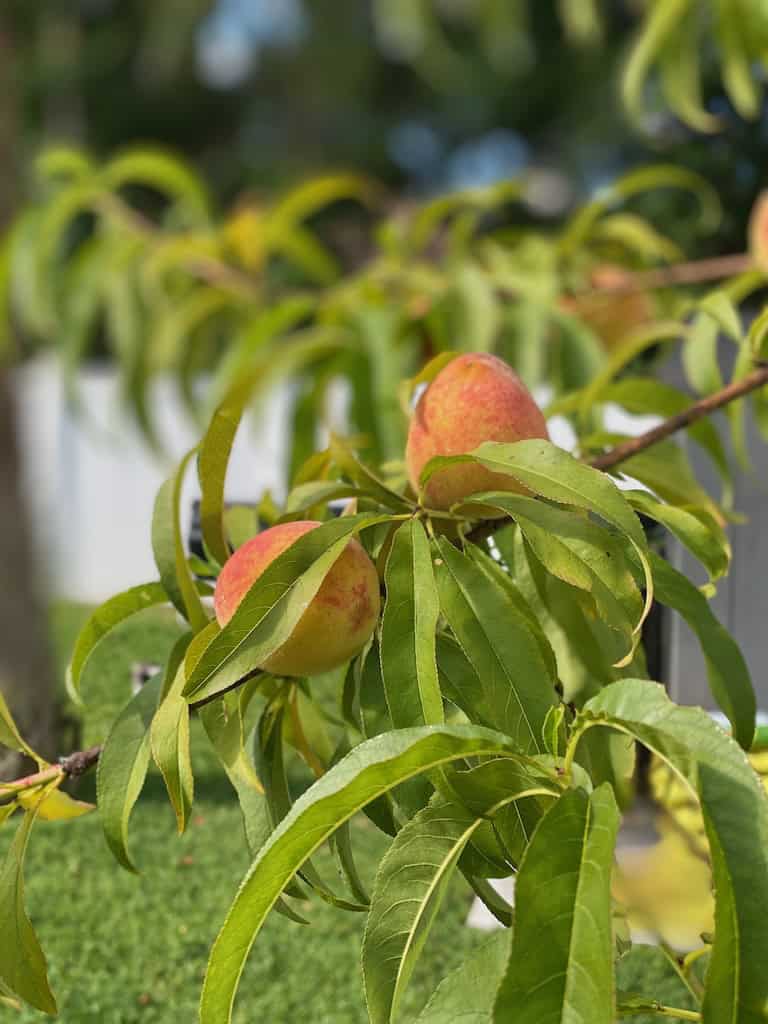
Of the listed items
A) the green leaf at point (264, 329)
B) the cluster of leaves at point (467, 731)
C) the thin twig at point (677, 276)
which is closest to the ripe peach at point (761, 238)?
the thin twig at point (677, 276)

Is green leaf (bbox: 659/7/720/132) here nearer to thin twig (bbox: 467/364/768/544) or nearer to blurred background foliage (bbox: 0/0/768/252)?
thin twig (bbox: 467/364/768/544)

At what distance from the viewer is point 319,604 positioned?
Answer: 390 mm

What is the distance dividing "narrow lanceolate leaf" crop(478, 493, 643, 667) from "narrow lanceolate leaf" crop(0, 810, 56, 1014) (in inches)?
7.0

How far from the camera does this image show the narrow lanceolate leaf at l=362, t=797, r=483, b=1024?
339 millimetres

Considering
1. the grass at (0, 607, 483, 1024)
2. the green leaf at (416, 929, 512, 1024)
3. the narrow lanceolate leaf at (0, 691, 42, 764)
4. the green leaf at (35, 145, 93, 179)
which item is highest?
the green leaf at (35, 145, 93, 179)

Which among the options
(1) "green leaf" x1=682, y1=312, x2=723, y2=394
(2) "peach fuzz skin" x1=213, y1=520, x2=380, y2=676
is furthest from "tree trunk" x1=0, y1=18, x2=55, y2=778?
(1) "green leaf" x1=682, y1=312, x2=723, y2=394

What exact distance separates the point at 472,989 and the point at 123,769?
133 mm

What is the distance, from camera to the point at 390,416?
33.6 inches

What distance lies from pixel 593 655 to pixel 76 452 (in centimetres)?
186

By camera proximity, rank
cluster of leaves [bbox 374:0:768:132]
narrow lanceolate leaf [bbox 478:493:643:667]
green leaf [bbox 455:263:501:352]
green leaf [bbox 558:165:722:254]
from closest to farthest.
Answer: narrow lanceolate leaf [bbox 478:493:643:667] → cluster of leaves [bbox 374:0:768:132] → green leaf [bbox 455:263:501:352] → green leaf [bbox 558:165:722:254]

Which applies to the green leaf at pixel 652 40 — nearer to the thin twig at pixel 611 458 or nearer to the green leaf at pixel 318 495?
the thin twig at pixel 611 458

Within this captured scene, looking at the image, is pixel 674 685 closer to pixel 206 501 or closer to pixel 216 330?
pixel 206 501

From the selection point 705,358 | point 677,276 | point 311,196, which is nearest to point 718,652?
point 705,358

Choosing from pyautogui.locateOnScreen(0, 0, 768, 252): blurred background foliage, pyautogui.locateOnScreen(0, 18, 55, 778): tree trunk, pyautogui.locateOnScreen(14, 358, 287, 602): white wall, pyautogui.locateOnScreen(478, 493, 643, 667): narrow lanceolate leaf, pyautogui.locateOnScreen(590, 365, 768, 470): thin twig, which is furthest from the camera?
pyautogui.locateOnScreen(0, 0, 768, 252): blurred background foliage
